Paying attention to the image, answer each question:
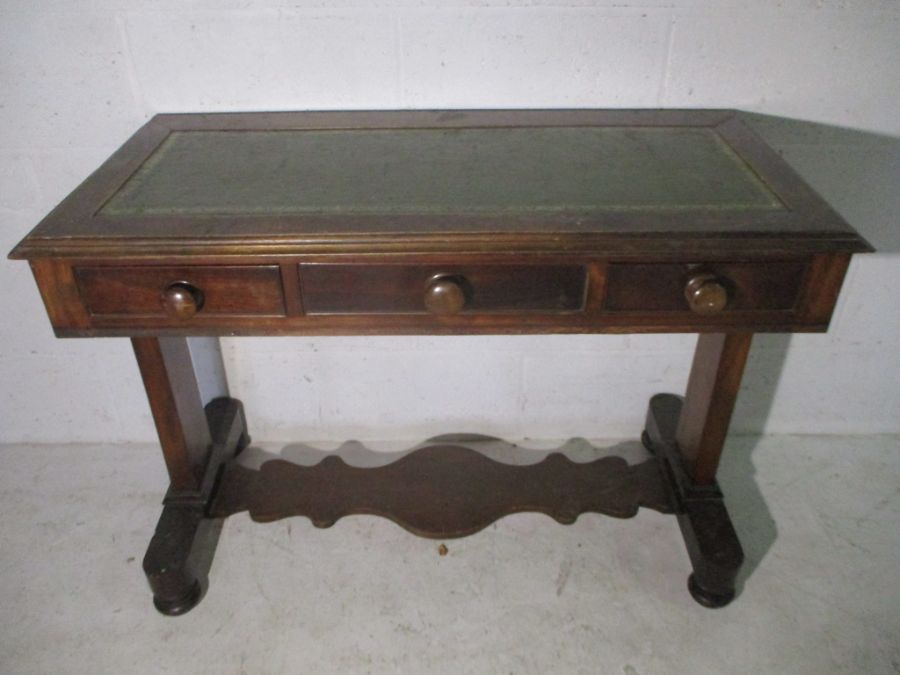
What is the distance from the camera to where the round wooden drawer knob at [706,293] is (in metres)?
1.16

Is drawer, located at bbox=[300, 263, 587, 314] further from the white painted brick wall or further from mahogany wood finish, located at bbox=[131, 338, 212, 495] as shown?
the white painted brick wall

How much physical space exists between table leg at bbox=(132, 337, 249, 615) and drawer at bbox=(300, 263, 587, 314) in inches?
19.2

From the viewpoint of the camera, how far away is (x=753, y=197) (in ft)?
4.03

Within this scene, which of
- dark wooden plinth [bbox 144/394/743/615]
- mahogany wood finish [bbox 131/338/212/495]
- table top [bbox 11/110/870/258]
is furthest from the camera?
dark wooden plinth [bbox 144/394/743/615]

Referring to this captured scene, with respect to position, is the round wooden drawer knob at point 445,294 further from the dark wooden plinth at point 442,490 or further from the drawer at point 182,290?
the dark wooden plinth at point 442,490

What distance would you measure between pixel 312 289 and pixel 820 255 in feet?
2.67

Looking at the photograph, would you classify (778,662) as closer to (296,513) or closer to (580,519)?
(580,519)

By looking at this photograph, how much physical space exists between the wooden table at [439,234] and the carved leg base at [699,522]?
32 cm

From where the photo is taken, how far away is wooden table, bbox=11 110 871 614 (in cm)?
113

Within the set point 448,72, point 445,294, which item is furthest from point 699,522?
point 448,72

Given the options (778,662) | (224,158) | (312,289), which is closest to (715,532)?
(778,662)

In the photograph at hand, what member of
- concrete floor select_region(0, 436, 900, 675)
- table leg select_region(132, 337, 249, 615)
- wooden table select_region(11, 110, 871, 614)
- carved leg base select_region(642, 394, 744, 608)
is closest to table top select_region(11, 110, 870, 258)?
wooden table select_region(11, 110, 871, 614)

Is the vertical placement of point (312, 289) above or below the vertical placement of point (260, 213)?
below

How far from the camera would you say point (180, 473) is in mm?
1693
